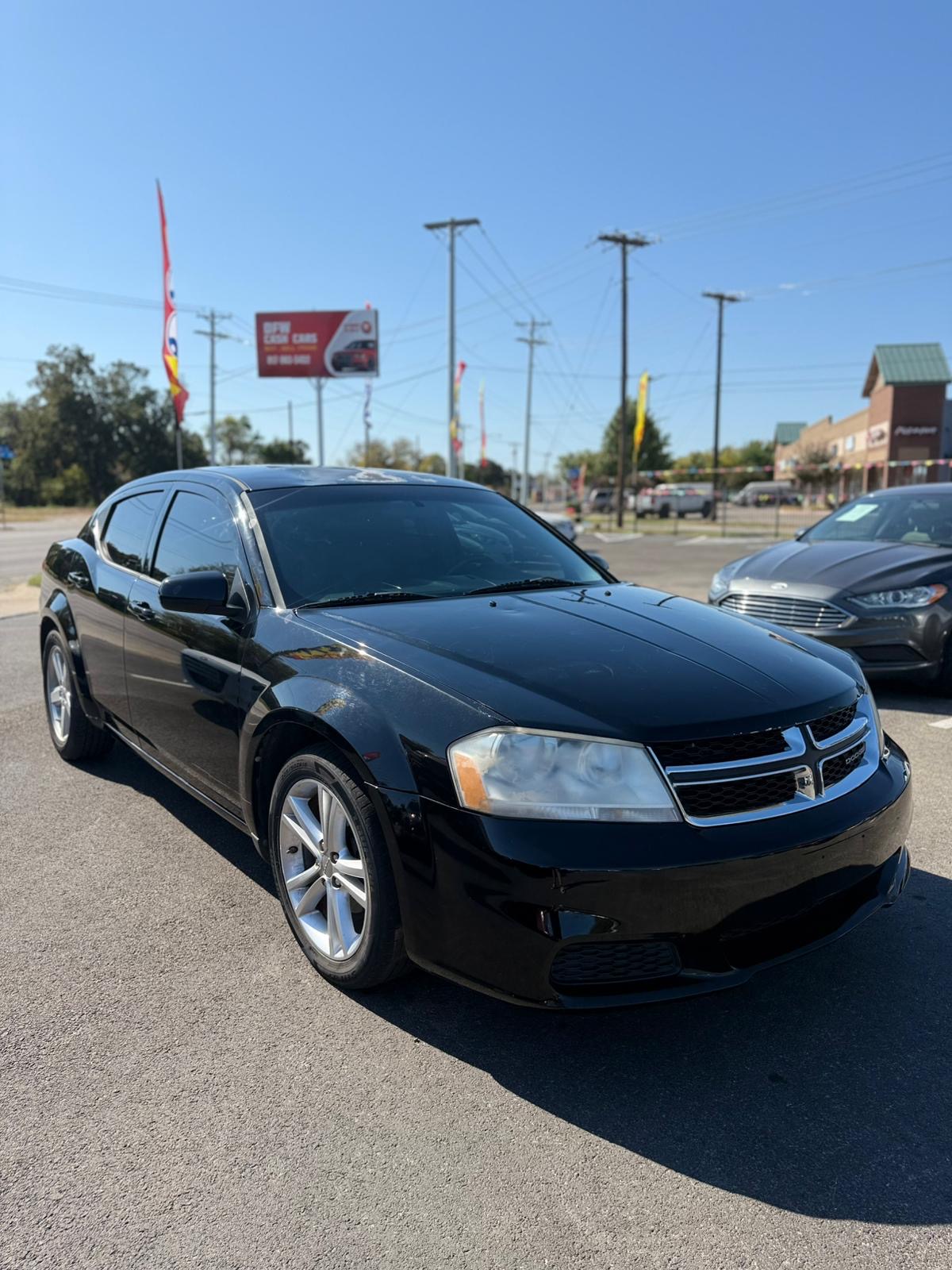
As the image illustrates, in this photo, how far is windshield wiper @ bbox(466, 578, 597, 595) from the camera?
3.48 metres

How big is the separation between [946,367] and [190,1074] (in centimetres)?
5413

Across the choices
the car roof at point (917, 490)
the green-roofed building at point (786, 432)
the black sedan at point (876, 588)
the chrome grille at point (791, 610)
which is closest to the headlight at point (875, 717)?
the chrome grille at point (791, 610)

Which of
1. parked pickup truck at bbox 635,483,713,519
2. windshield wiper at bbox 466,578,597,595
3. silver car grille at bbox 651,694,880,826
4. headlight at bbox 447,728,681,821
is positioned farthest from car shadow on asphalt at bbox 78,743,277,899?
parked pickup truck at bbox 635,483,713,519

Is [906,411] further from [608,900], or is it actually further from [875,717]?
[608,900]

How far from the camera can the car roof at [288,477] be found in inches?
151

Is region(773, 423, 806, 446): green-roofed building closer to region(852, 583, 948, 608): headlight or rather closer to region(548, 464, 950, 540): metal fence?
region(548, 464, 950, 540): metal fence

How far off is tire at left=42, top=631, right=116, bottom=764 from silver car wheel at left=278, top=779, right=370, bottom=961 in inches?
89.4

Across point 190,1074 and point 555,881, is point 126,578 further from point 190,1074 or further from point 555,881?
point 555,881

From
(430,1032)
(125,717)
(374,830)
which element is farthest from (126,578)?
(430,1032)

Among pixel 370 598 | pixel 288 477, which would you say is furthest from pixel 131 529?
pixel 370 598

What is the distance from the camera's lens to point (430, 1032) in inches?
103

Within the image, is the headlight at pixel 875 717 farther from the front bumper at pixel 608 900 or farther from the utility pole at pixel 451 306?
the utility pole at pixel 451 306

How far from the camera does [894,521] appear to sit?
7336 millimetres

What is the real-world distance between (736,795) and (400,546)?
1.81 m
